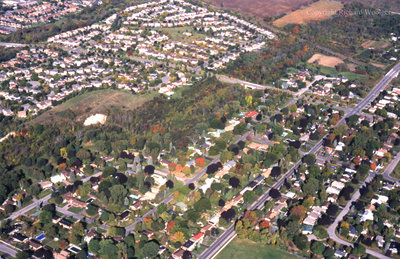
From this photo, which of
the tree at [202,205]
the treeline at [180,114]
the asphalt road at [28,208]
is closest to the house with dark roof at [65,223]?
the asphalt road at [28,208]

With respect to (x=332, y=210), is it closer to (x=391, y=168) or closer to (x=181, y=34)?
(x=391, y=168)

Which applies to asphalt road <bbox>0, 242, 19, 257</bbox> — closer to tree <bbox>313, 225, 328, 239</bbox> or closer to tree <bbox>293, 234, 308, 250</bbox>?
tree <bbox>293, 234, 308, 250</bbox>

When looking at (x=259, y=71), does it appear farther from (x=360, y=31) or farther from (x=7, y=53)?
(x=7, y=53)

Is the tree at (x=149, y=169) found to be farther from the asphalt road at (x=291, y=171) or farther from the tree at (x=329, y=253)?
the tree at (x=329, y=253)

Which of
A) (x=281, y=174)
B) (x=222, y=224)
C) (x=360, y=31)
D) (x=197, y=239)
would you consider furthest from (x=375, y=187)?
(x=360, y=31)

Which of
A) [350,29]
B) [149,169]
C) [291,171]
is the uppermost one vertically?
[350,29]

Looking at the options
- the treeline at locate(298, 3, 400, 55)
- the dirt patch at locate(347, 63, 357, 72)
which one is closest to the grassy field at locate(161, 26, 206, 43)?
the treeline at locate(298, 3, 400, 55)

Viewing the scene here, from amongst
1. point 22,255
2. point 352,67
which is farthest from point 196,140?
point 352,67
